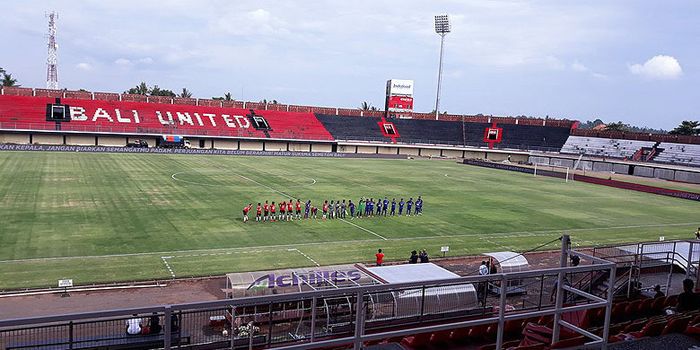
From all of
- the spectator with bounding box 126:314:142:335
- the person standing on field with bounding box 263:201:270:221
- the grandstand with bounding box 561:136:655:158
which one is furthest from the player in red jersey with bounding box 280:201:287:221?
the grandstand with bounding box 561:136:655:158

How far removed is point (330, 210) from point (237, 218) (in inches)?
238

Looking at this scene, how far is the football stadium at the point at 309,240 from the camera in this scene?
915 centimetres

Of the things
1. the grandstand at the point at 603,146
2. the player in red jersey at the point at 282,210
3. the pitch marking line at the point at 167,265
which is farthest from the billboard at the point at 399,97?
the pitch marking line at the point at 167,265

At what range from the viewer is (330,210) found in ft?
113

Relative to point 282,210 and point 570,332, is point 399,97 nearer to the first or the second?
point 282,210

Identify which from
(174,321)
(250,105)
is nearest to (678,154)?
(250,105)

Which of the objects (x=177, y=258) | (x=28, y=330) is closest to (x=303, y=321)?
(x=28, y=330)

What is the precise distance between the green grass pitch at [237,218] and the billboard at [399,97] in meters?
40.1

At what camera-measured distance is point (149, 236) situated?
26.4m

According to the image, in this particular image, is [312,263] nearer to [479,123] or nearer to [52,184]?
[52,184]

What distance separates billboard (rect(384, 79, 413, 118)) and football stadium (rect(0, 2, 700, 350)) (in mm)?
13604

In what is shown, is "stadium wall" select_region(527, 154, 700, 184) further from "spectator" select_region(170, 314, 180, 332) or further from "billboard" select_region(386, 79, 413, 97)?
"spectator" select_region(170, 314, 180, 332)

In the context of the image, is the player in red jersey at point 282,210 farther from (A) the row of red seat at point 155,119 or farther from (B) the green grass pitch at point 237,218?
(A) the row of red seat at point 155,119

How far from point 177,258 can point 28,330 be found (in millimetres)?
15140
